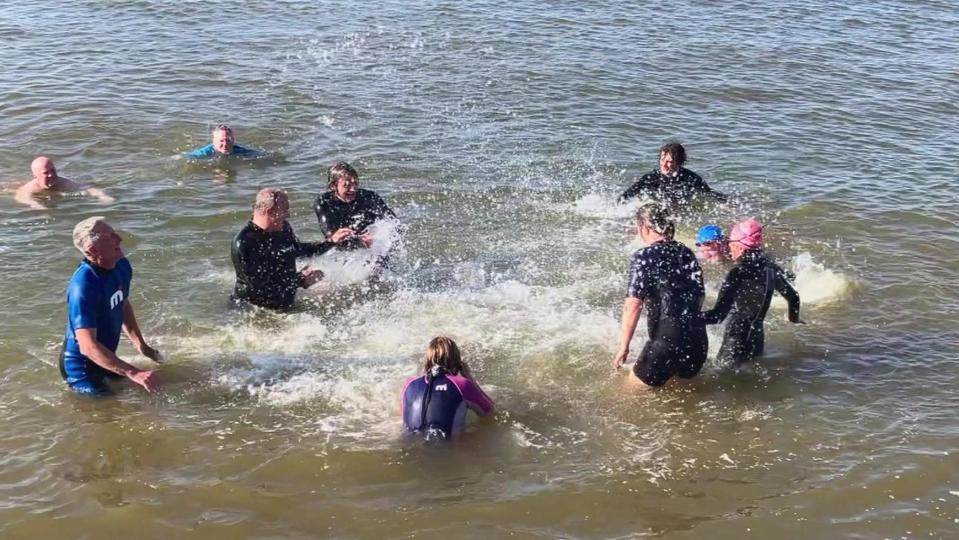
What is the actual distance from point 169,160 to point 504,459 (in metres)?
9.34

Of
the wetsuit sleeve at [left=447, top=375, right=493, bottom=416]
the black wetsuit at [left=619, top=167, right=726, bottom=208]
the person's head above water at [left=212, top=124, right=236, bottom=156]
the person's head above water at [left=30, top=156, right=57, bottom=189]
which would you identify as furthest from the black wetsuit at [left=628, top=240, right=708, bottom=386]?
the person's head above water at [left=30, top=156, right=57, bottom=189]

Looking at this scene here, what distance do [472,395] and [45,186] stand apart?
8.30 meters

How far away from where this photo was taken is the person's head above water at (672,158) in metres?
11.6

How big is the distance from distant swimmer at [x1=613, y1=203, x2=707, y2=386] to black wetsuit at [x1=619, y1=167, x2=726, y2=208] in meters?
4.42

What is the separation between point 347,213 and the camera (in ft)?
32.9

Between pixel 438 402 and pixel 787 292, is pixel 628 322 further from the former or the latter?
pixel 438 402

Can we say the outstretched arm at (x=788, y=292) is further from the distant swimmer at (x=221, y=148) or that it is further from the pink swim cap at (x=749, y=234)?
the distant swimmer at (x=221, y=148)

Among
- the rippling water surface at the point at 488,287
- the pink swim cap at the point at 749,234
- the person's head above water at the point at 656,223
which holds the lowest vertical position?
the rippling water surface at the point at 488,287

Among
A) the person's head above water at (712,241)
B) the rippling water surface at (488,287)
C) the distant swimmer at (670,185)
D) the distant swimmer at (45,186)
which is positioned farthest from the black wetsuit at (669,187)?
the distant swimmer at (45,186)

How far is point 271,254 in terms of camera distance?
8.92 m

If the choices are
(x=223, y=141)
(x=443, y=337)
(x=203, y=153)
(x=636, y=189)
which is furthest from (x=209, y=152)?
(x=443, y=337)

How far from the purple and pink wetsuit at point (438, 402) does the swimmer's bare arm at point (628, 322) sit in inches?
56.6

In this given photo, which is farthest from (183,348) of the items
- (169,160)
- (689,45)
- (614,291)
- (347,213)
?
(689,45)

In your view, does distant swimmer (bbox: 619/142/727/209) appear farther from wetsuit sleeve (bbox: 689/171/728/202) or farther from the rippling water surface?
the rippling water surface
